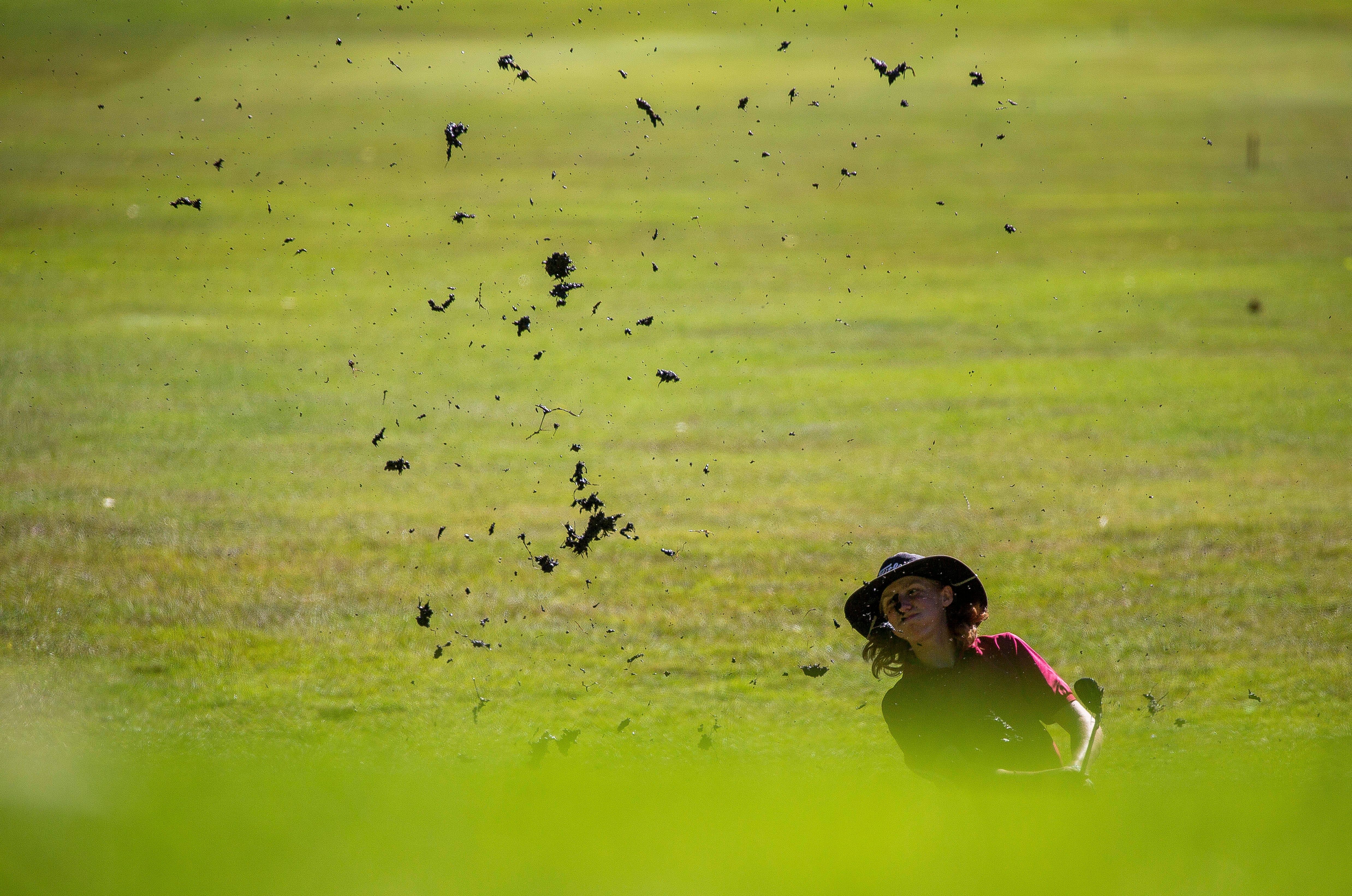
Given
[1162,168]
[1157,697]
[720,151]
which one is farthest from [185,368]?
[1162,168]

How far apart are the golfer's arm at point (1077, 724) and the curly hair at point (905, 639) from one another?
301mm

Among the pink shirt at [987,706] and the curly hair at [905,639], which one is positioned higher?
the curly hair at [905,639]

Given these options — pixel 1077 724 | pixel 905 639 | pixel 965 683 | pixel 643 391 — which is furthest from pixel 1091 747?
pixel 643 391

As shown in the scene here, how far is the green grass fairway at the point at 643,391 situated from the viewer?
718 cm

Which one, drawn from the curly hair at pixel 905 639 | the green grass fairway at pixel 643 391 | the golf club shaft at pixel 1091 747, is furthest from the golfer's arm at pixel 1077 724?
the curly hair at pixel 905 639

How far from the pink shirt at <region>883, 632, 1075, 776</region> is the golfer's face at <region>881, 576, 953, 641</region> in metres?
0.11

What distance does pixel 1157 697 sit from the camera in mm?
6719

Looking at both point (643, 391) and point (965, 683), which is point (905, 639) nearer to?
point (965, 683)

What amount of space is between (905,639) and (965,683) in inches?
8.4

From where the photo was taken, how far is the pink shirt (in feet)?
11.6

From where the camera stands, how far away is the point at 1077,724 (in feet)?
12.1

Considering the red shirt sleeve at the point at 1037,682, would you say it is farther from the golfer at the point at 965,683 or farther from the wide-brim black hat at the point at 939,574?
the wide-brim black hat at the point at 939,574

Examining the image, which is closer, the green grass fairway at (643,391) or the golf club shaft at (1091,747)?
the golf club shaft at (1091,747)

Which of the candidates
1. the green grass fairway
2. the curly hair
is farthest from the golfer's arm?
the curly hair
